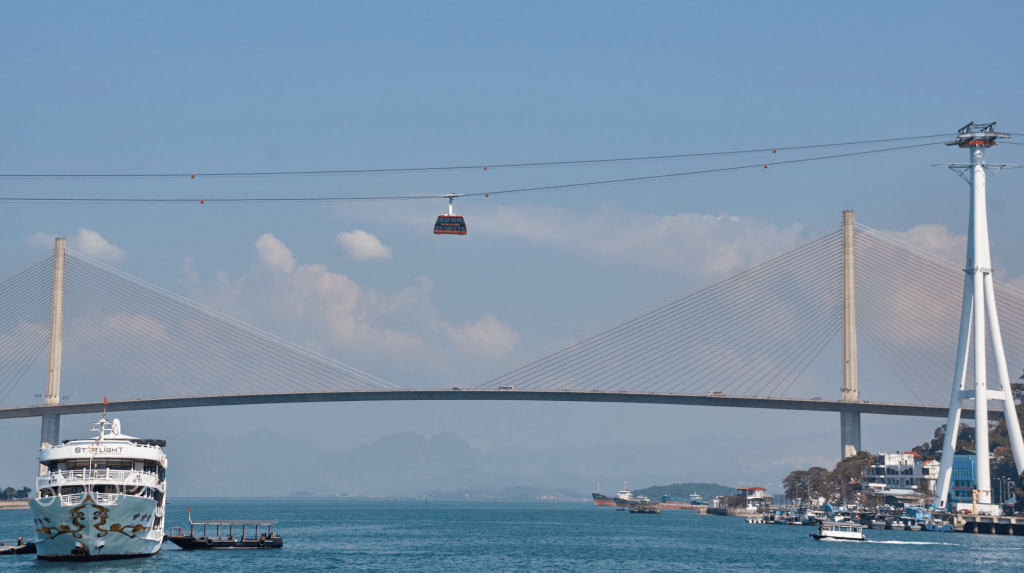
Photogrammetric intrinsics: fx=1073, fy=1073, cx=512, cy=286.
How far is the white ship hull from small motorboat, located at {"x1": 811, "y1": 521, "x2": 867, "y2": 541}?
49.5 m

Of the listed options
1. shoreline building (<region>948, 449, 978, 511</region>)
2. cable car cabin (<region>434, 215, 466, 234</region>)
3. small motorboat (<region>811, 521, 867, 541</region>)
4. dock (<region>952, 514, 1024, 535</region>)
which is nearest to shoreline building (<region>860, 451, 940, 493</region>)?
shoreline building (<region>948, 449, 978, 511</region>)

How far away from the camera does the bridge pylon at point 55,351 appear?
358 ft

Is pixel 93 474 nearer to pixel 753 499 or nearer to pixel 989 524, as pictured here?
pixel 989 524

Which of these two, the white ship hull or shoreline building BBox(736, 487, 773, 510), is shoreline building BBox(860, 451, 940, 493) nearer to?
shoreline building BBox(736, 487, 773, 510)

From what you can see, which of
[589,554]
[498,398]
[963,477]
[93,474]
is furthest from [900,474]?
[93,474]

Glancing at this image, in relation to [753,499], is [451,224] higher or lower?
higher

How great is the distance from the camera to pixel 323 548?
222 feet

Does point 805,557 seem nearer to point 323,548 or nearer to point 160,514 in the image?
point 323,548

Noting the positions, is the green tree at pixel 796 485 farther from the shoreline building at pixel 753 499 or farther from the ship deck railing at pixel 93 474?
the ship deck railing at pixel 93 474

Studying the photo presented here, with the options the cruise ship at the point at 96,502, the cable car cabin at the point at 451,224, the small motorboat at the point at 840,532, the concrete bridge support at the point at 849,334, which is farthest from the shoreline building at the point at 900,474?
the cruise ship at the point at 96,502

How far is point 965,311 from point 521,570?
43.0 m

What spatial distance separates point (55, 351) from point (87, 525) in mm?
67125

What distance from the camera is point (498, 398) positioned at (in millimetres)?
106438

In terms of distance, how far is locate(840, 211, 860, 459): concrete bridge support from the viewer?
101125 millimetres
